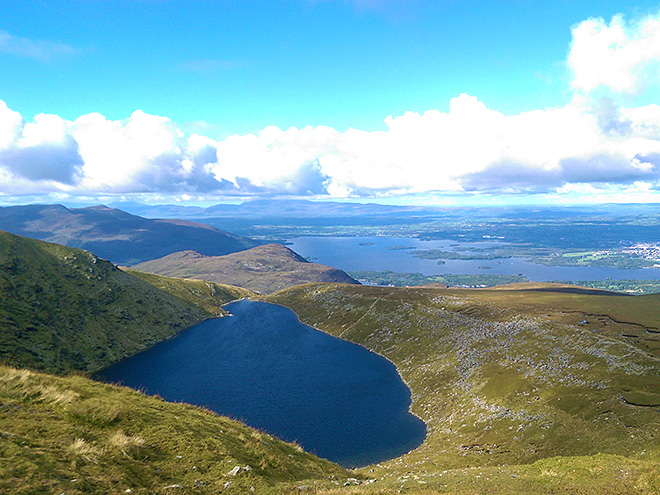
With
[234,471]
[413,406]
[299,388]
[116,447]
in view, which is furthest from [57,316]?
Result: [234,471]

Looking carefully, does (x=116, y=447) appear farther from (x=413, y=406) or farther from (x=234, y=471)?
(x=413, y=406)

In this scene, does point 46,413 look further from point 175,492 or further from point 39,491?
point 175,492

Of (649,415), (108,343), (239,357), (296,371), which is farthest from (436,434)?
(108,343)

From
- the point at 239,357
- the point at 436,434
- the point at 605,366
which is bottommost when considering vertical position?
the point at 239,357

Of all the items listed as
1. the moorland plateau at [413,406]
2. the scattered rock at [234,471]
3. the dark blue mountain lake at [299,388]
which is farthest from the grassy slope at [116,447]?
the dark blue mountain lake at [299,388]

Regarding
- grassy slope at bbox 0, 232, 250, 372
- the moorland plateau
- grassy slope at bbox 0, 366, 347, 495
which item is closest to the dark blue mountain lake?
the moorland plateau

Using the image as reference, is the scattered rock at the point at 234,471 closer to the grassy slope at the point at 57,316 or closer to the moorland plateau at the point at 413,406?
the moorland plateau at the point at 413,406
